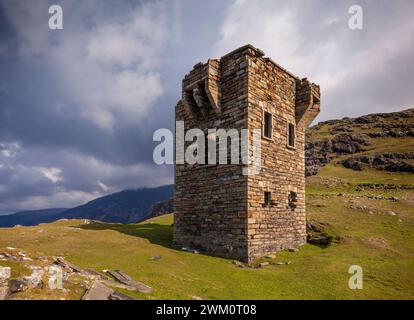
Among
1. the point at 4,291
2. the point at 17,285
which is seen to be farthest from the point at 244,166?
the point at 4,291

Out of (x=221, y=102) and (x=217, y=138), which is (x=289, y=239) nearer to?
(x=217, y=138)

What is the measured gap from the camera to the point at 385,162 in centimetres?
6022

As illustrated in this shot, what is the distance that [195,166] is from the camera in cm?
1847

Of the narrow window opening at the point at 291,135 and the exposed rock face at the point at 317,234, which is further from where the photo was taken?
the narrow window opening at the point at 291,135

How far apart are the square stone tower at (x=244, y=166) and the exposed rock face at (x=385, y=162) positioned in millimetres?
47284

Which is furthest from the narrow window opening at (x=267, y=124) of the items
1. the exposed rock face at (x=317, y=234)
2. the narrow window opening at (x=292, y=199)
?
the exposed rock face at (x=317, y=234)

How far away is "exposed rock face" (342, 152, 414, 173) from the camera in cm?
5626

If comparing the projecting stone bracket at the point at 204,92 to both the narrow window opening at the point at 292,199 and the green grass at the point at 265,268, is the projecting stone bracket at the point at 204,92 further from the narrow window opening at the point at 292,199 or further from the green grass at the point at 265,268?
the green grass at the point at 265,268

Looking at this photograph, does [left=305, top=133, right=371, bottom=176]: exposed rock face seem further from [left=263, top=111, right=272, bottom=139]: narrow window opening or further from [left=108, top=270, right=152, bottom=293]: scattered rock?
[left=108, top=270, right=152, bottom=293]: scattered rock

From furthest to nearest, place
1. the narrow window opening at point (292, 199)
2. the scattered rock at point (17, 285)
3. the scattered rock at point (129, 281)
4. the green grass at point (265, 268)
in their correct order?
the narrow window opening at point (292, 199) → the green grass at point (265, 268) → the scattered rock at point (129, 281) → the scattered rock at point (17, 285)

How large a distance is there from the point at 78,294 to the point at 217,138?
11.8m

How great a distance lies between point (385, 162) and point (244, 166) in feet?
189

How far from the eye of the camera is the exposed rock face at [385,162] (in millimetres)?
56263

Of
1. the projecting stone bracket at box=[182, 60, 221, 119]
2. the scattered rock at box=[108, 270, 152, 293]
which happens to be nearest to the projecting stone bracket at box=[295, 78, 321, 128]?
the projecting stone bracket at box=[182, 60, 221, 119]
